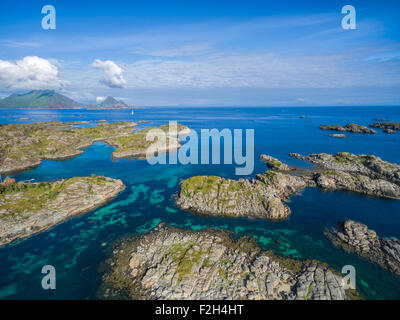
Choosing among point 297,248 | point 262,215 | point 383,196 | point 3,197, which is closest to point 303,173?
point 383,196

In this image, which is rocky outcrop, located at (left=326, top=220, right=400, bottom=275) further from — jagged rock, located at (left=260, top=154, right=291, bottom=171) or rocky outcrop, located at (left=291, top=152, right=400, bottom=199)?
jagged rock, located at (left=260, top=154, right=291, bottom=171)

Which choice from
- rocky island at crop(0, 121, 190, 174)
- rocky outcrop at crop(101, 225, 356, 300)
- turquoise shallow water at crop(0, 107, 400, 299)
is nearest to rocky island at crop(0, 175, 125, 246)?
turquoise shallow water at crop(0, 107, 400, 299)

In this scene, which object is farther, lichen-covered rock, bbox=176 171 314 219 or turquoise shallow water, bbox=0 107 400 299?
lichen-covered rock, bbox=176 171 314 219

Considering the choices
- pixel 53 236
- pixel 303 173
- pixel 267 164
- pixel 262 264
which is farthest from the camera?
pixel 267 164

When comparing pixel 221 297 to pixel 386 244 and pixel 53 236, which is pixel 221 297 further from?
pixel 53 236

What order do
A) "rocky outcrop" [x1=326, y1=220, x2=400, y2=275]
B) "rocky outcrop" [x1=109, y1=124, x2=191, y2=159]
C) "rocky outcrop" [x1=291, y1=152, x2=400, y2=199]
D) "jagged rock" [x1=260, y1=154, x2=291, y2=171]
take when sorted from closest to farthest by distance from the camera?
"rocky outcrop" [x1=326, y1=220, x2=400, y2=275]
"rocky outcrop" [x1=291, y1=152, x2=400, y2=199]
"jagged rock" [x1=260, y1=154, x2=291, y2=171]
"rocky outcrop" [x1=109, y1=124, x2=191, y2=159]

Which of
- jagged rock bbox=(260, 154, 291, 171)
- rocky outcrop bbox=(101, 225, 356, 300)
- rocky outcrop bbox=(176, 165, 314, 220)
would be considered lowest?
rocky outcrop bbox=(101, 225, 356, 300)

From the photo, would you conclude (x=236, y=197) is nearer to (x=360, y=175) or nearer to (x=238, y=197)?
(x=238, y=197)

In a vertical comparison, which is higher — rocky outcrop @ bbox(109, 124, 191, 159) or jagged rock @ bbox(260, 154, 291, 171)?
rocky outcrop @ bbox(109, 124, 191, 159)

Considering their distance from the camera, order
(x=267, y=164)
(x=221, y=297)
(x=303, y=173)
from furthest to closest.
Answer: (x=267, y=164), (x=303, y=173), (x=221, y=297)
